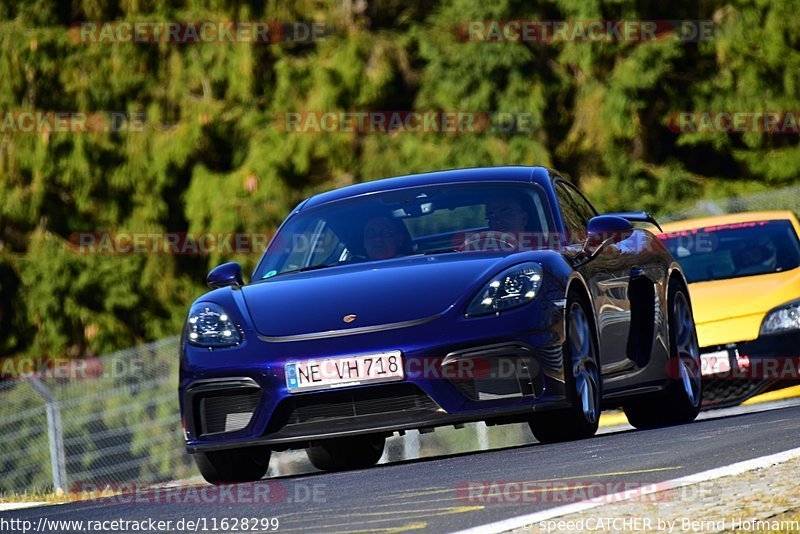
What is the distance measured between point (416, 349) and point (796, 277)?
17.9 feet

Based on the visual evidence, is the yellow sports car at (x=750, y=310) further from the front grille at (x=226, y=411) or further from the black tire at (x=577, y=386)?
the front grille at (x=226, y=411)

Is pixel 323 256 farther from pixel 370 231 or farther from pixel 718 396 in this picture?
pixel 718 396

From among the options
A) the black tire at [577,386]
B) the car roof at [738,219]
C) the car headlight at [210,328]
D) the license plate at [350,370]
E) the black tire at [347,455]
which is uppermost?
the car headlight at [210,328]

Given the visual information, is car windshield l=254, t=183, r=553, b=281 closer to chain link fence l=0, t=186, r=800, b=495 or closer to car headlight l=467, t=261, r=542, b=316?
car headlight l=467, t=261, r=542, b=316

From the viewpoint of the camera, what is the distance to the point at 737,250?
1330 cm

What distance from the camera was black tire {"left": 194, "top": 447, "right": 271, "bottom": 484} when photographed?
8273 mm

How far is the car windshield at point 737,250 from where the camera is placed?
512 inches

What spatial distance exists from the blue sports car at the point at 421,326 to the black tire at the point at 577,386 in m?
0.01

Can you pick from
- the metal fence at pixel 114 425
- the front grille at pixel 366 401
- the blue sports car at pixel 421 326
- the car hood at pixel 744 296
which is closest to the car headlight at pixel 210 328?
the blue sports car at pixel 421 326

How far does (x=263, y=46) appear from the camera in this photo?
90.1 feet

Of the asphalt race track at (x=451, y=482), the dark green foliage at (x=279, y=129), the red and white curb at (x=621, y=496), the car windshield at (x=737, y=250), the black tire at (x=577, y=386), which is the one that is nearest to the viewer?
the red and white curb at (x=621, y=496)

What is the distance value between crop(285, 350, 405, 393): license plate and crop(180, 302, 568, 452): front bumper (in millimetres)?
29

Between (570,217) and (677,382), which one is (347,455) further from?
(570,217)

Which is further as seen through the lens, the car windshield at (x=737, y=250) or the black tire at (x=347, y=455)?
the car windshield at (x=737, y=250)
